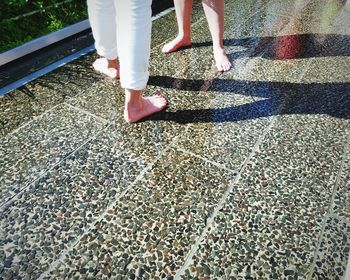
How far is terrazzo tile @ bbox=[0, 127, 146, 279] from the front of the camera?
53.8 inches

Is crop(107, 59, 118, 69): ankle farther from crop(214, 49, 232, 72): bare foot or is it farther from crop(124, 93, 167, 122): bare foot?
crop(214, 49, 232, 72): bare foot

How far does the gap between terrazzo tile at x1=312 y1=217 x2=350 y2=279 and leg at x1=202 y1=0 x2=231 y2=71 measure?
176 centimetres

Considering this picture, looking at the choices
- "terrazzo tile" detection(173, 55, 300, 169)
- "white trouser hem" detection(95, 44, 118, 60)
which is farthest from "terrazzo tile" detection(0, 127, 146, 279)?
"white trouser hem" detection(95, 44, 118, 60)

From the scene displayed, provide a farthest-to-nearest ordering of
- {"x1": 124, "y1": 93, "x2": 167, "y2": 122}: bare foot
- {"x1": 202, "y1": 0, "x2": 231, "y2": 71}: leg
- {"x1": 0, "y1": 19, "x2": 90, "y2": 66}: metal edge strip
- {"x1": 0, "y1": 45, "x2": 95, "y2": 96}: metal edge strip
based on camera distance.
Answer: {"x1": 0, "y1": 19, "x2": 90, "y2": 66}: metal edge strip → {"x1": 202, "y1": 0, "x2": 231, "y2": 71}: leg → {"x1": 0, "y1": 45, "x2": 95, "y2": 96}: metal edge strip → {"x1": 124, "y1": 93, "x2": 167, "y2": 122}: bare foot

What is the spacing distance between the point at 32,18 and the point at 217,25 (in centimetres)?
214

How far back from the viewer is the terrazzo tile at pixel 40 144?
1.74m

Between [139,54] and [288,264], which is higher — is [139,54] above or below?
above

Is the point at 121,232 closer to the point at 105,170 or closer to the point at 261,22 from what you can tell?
the point at 105,170

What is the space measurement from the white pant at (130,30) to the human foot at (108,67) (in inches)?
20.6

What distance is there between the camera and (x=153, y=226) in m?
1.50

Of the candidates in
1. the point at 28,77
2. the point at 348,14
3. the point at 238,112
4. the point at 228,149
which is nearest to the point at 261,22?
the point at 348,14

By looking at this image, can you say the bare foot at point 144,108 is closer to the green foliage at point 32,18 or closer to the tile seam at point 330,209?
the tile seam at point 330,209

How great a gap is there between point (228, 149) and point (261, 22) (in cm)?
260

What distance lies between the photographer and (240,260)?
4.48 ft
